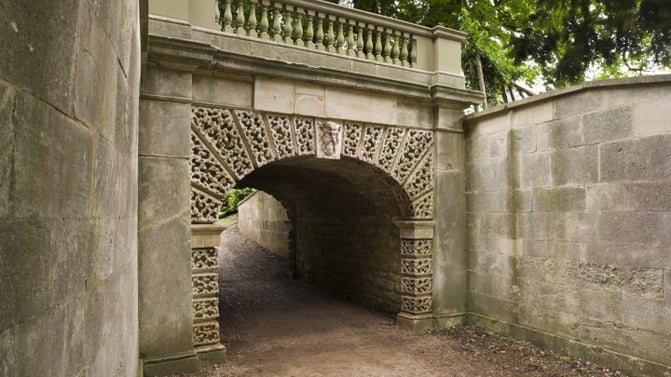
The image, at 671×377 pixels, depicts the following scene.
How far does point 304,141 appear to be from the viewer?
5.29 metres

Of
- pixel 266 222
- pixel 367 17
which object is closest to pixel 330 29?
pixel 367 17

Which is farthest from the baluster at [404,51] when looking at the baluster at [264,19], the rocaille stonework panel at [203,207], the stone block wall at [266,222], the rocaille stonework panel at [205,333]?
the stone block wall at [266,222]

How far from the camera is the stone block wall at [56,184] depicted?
850 mm

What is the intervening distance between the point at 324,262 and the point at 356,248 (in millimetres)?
1338

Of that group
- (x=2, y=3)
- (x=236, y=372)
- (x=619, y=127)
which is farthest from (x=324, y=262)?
(x=2, y=3)

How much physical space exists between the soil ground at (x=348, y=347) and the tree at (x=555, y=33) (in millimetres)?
4233

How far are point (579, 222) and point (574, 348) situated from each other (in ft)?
4.47

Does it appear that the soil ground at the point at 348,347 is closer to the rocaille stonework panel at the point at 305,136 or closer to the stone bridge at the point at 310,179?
the stone bridge at the point at 310,179

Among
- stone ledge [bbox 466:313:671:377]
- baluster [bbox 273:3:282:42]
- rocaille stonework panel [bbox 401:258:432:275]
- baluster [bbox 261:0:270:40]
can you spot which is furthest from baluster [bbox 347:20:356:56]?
stone ledge [bbox 466:313:671:377]

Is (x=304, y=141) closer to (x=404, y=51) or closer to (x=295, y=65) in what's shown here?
(x=295, y=65)

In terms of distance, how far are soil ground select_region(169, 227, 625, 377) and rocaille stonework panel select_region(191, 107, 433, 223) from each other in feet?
5.37

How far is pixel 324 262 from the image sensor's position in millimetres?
8719

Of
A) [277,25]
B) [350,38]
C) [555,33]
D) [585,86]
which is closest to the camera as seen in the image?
[585,86]

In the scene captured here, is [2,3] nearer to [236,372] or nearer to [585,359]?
[236,372]
